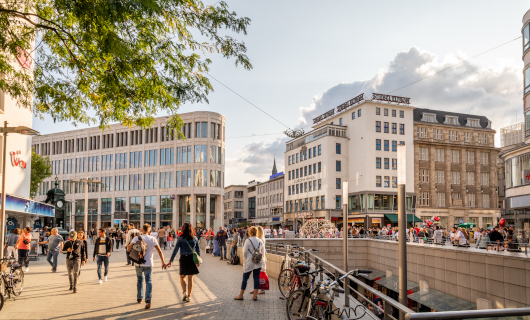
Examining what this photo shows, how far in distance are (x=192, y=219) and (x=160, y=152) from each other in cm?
1217

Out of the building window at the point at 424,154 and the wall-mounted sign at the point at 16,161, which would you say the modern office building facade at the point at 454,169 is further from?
the wall-mounted sign at the point at 16,161

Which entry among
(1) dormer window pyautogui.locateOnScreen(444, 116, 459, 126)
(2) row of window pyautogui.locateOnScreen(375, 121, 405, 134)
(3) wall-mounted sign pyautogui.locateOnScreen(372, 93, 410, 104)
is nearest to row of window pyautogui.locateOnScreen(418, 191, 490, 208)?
(2) row of window pyautogui.locateOnScreen(375, 121, 405, 134)

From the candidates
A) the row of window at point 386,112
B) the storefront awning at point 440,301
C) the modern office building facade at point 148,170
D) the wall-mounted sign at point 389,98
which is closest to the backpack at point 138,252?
the storefront awning at point 440,301

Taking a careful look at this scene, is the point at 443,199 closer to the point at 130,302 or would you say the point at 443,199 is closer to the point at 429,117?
the point at 429,117

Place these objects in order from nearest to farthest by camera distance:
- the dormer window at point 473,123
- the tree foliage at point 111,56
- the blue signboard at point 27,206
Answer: the tree foliage at point 111,56 → the blue signboard at point 27,206 → the dormer window at point 473,123

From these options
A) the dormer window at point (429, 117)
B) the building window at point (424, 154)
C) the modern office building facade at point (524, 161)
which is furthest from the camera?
the dormer window at point (429, 117)

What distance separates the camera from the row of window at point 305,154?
72062 millimetres

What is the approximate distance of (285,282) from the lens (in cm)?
1183

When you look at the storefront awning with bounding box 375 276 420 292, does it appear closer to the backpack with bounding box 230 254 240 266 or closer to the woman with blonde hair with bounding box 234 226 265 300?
the backpack with bounding box 230 254 240 266

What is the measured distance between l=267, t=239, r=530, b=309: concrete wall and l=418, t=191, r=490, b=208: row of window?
1739 inches

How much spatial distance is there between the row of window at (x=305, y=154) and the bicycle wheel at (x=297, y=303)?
6269cm


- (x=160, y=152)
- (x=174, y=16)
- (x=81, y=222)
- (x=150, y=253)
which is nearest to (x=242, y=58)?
(x=174, y=16)

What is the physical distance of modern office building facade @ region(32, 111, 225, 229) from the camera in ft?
225

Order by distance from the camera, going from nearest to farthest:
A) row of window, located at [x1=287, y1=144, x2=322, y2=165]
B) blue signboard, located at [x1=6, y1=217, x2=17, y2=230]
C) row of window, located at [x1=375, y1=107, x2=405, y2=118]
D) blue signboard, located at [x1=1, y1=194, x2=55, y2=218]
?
blue signboard, located at [x1=1, y1=194, x2=55, y2=218] < blue signboard, located at [x1=6, y1=217, x2=17, y2=230] < row of window, located at [x1=375, y1=107, x2=405, y2=118] < row of window, located at [x1=287, y1=144, x2=322, y2=165]
